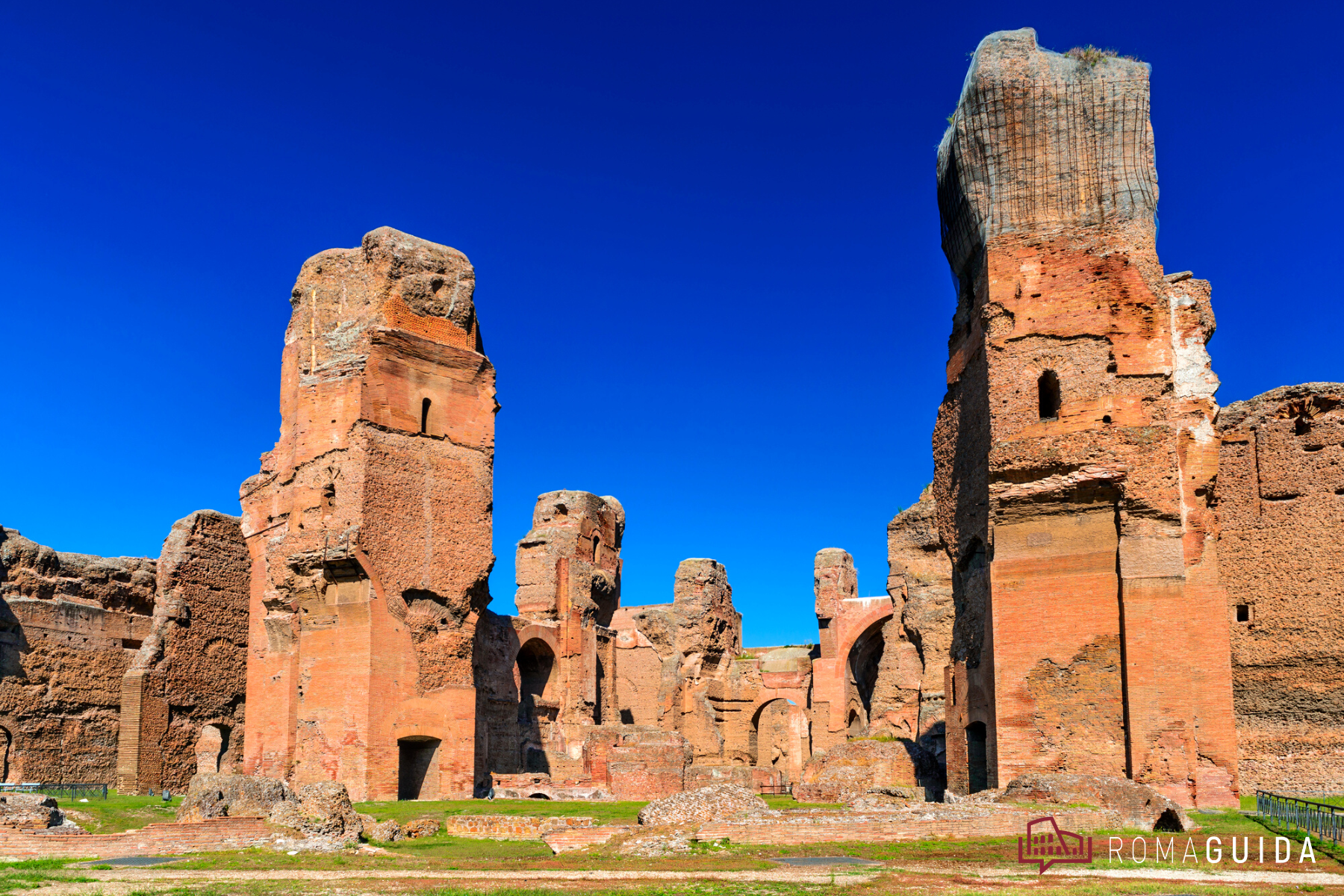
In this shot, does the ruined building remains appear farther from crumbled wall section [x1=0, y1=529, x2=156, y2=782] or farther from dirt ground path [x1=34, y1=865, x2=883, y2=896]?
dirt ground path [x1=34, y1=865, x2=883, y2=896]

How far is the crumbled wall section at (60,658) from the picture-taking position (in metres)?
19.7

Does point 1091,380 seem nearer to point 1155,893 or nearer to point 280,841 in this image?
point 1155,893

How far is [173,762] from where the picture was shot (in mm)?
20734

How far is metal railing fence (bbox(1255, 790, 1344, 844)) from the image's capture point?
10.6 m

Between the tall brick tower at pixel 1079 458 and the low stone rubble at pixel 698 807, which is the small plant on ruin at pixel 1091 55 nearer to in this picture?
the tall brick tower at pixel 1079 458

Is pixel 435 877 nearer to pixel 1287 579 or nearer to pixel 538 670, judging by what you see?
pixel 1287 579

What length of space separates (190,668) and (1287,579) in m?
18.6

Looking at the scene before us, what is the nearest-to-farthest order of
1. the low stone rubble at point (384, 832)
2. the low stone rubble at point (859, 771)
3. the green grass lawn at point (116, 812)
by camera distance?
the low stone rubble at point (384, 832), the green grass lawn at point (116, 812), the low stone rubble at point (859, 771)

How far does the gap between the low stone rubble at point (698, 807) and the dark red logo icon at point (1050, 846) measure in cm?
257

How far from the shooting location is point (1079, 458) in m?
14.9

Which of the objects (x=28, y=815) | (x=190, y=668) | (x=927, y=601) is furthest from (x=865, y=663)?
(x=28, y=815)

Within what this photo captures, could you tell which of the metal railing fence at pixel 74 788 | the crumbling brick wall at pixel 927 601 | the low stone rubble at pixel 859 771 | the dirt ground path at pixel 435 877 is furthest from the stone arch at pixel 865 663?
the dirt ground path at pixel 435 877

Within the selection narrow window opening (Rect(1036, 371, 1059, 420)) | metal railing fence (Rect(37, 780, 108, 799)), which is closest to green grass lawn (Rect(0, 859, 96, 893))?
metal railing fence (Rect(37, 780, 108, 799))

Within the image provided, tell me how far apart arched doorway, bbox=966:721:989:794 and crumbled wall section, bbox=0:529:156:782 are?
48.4ft
